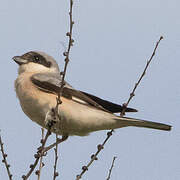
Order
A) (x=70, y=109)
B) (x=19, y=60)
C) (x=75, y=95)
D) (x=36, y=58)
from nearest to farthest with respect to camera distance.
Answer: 1. (x=70, y=109)
2. (x=75, y=95)
3. (x=19, y=60)
4. (x=36, y=58)

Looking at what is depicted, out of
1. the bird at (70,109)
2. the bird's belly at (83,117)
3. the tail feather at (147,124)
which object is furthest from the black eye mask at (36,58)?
the tail feather at (147,124)

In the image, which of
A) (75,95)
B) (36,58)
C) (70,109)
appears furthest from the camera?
(36,58)

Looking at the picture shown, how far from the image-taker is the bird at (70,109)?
493 cm

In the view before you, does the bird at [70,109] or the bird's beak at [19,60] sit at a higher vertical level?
the bird's beak at [19,60]

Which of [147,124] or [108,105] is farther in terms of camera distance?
[108,105]

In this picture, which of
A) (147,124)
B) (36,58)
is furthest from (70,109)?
(36,58)

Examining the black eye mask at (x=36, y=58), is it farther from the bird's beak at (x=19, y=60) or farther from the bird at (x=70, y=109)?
the bird at (x=70, y=109)

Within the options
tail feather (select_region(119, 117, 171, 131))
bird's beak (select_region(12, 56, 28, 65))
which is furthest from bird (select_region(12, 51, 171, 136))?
bird's beak (select_region(12, 56, 28, 65))

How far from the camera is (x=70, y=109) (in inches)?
197

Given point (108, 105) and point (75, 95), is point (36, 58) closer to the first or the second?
point (75, 95)

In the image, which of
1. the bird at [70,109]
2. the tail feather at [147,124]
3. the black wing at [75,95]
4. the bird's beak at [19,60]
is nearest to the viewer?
the tail feather at [147,124]

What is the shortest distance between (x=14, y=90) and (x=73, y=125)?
1.04 m

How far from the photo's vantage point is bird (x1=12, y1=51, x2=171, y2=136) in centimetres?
493

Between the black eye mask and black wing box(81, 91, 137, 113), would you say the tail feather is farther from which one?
the black eye mask
